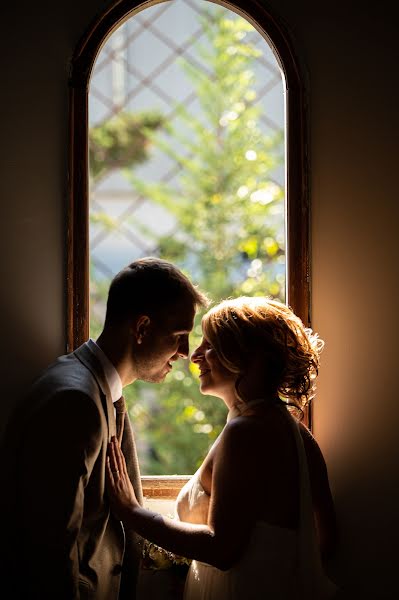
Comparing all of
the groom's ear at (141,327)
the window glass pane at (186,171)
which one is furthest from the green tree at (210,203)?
the groom's ear at (141,327)

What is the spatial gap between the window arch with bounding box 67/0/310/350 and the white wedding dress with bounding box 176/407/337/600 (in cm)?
71

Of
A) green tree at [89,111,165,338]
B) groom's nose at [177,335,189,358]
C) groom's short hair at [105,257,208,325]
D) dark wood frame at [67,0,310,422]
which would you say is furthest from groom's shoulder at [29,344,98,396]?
green tree at [89,111,165,338]

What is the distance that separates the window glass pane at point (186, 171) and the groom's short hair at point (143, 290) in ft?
A: 2.27

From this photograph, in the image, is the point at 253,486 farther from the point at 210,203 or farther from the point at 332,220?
the point at 210,203

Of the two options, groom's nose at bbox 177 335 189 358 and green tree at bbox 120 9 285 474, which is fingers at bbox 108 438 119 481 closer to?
groom's nose at bbox 177 335 189 358

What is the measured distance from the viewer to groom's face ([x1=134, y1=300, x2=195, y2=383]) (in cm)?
188

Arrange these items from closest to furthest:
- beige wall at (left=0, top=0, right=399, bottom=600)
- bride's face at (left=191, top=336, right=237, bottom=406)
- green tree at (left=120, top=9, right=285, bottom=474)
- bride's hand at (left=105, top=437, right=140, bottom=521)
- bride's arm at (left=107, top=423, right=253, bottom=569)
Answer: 1. bride's arm at (left=107, top=423, right=253, bottom=569)
2. bride's hand at (left=105, top=437, right=140, bottom=521)
3. bride's face at (left=191, top=336, right=237, bottom=406)
4. beige wall at (left=0, top=0, right=399, bottom=600)
5. green tree at (left=120, top=9, right=285, bottom=474)

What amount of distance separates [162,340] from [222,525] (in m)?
0.55

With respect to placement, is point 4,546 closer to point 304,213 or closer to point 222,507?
point 222,507

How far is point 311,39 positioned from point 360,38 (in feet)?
0.57

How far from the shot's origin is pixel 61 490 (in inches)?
60.7

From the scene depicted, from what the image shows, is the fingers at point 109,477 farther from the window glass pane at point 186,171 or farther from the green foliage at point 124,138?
the green foliage at point 124,138

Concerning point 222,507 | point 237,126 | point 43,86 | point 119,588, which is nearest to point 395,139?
point 237,126

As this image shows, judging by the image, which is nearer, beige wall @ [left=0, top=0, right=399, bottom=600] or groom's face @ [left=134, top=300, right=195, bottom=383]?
groom's face @ [left=134, top=300, right=195, bottom=383]
